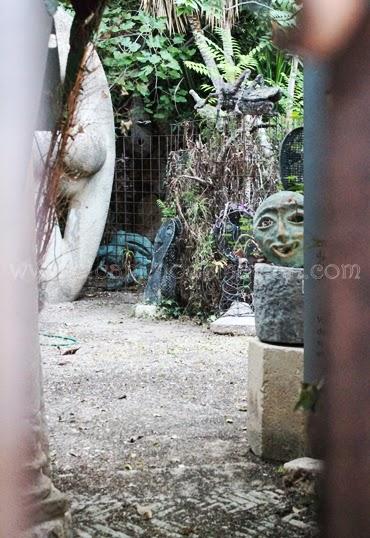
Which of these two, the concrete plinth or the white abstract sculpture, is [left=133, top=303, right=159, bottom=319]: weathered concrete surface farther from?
the concrete plinth

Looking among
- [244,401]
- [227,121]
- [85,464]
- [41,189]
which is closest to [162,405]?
[244,401]

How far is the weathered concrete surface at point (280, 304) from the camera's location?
2516 mm

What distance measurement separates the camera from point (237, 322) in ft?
17.5

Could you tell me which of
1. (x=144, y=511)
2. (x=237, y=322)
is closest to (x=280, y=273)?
(x=144, y=511)

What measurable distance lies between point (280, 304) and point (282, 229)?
312 mm

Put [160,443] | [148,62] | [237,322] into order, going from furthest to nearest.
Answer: [148,62], [237,322], [160,443]

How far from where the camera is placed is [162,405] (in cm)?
339

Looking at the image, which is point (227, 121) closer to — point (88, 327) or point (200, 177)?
point (200, 177)

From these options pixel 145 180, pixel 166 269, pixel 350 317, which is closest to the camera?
pixel 350 317

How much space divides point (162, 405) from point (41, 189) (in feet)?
6.57

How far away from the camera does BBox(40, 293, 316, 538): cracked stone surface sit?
1.98 metres

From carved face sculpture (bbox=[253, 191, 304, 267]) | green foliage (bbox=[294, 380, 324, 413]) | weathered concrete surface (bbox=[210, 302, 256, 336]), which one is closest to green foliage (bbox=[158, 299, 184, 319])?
weathered concrete surface (bbox=[210, 302, 256, 336])

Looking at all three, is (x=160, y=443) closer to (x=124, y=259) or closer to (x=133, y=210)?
(x=124, y=259)

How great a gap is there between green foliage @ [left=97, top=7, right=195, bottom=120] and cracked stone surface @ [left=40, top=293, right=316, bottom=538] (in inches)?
148
